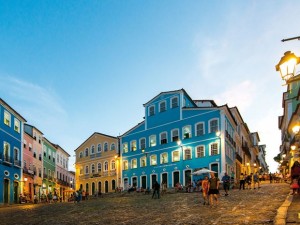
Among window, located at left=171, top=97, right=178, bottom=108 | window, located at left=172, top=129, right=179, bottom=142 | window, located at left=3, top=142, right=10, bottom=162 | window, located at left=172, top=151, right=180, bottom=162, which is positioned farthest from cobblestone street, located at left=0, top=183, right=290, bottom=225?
window, located at left=171, top=97, right=178, bottom=108

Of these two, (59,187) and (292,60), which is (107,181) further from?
(292,60)

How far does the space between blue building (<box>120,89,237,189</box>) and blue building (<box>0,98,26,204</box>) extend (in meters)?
15.6

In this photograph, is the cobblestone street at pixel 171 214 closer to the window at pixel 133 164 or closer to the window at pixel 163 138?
the window at pixel 163 138

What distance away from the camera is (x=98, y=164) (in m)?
59.2

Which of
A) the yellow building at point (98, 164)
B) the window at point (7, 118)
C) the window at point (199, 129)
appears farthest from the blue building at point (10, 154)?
the window at point (199, 129)

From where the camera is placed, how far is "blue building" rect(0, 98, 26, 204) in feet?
125

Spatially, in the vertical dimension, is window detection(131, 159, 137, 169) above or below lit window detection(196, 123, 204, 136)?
below

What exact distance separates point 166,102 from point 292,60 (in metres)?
42.4

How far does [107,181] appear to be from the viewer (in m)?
56.8

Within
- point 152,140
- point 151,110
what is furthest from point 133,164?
point 151,110

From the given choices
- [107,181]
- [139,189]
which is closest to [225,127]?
[139,189]

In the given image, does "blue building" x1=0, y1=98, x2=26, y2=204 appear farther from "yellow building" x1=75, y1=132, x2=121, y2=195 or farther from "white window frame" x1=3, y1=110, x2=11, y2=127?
"yellow building" x1=75, y1=132, x2=121, y2=195

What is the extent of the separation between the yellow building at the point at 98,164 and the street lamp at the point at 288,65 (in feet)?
157

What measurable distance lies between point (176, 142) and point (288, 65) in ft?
134
